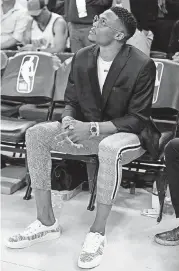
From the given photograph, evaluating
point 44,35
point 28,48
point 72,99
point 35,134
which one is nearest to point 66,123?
point 35,134

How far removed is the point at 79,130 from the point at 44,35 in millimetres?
2434

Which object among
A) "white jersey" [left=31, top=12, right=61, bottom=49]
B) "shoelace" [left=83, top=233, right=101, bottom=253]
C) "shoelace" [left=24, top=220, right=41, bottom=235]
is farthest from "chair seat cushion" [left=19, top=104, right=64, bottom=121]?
"shoelace" [left=83, top=233, right=101, bottom=253]

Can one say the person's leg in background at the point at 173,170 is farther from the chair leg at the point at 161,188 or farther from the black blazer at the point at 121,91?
the chair leg at the point at 161,188

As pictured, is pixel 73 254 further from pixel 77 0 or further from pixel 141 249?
pixel 77 0

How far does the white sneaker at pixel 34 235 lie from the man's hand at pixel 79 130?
0.53 metres

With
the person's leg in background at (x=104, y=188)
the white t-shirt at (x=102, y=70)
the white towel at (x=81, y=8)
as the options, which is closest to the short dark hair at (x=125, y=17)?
the white t-shirt at (x=102, y=70)

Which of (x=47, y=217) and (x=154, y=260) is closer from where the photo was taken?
(x=154, y=260)

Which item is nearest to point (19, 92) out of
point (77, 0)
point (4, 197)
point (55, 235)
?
point (4, 197)

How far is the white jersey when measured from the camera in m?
4.82

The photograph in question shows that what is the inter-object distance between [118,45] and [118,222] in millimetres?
1108

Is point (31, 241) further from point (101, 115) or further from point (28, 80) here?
point (28, 80)

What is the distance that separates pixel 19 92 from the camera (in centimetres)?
381

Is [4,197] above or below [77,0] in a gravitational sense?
below

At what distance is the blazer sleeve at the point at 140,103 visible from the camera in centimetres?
277
